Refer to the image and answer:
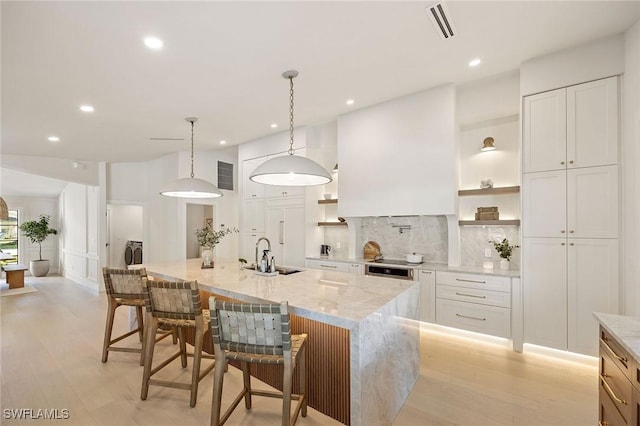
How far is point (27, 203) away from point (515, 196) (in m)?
11.6

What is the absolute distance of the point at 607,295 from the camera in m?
2.79

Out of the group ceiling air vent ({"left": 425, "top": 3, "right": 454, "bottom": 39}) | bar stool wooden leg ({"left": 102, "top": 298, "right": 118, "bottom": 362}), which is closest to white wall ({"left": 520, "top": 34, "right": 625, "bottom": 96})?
ceiling air vent ({"left": 425, "top": 3, "right": 454, "bottom": 39})

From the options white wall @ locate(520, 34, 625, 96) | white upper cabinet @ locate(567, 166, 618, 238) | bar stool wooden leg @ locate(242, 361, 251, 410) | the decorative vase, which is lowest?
bar stool wooden leg @ locate(242, 361, 251, 410)

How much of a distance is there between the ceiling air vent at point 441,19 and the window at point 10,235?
11158 mm

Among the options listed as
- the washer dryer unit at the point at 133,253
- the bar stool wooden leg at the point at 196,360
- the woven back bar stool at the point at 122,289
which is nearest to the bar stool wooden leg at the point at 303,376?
the bar stool wooden leg at the point at 196,360

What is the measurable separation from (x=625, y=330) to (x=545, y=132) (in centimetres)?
222

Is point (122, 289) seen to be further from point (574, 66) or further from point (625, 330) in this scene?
point (574, 66)

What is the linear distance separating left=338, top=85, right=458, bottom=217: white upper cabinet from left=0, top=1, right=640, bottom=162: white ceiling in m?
0.25

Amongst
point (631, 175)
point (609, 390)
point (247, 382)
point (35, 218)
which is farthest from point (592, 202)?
point (35, 218)

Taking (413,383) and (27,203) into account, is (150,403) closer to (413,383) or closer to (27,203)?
(413,383)

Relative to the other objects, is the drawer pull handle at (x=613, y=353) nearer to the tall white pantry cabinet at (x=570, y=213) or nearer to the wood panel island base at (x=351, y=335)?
the wood panel island base at (x=351, y=335)

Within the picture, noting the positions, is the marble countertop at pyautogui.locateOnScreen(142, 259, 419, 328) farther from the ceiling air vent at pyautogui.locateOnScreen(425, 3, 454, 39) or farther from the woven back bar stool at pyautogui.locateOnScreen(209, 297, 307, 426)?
the ceiling air vent at pyautogui.locateOnScreen(425, 3, 454, 39)

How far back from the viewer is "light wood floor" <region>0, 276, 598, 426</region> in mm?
2221

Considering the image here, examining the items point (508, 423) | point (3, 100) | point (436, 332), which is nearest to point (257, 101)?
point (3, 100)
